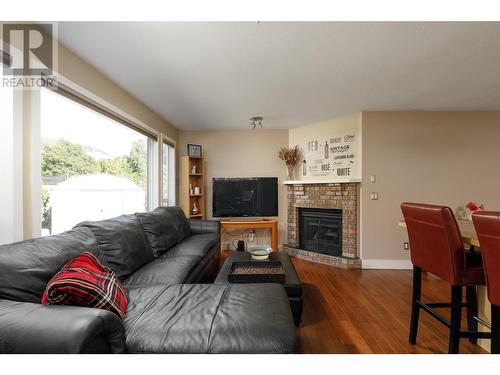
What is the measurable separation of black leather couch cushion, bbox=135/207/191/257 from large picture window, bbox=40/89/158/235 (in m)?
0.44

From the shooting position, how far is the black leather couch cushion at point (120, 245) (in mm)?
1907

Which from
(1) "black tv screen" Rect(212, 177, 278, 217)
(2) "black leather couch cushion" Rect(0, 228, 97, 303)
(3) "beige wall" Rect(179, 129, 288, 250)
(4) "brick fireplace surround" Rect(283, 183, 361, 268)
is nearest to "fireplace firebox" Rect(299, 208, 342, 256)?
(4) "brick fireplace surround" Rect(283, 183, 361, 268)

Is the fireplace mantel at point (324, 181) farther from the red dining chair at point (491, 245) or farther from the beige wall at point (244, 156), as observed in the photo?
the red dining chair at point (491, 245)

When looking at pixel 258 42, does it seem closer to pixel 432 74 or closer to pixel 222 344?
pixel 432 74

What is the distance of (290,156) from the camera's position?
446cm

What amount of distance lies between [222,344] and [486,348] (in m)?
1.95

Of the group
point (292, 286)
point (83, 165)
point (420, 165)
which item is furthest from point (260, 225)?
point (83, 165)

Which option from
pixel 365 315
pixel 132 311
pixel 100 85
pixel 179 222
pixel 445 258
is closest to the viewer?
pixel 132 311

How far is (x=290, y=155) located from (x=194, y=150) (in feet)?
5.77

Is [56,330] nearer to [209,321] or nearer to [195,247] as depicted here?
[209,321]

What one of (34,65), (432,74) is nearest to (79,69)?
(34,65)

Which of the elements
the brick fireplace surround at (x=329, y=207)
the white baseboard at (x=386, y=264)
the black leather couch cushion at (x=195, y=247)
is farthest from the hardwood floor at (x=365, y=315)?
the black leather couch cushion at (x=195, y=247)

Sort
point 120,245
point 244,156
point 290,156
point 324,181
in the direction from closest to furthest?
point 120,245 < point 324,181 < point 290,156 < point 244,156
